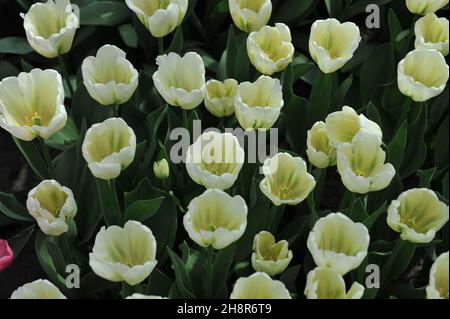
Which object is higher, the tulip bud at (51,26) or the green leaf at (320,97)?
the tulip bud at (51,26)

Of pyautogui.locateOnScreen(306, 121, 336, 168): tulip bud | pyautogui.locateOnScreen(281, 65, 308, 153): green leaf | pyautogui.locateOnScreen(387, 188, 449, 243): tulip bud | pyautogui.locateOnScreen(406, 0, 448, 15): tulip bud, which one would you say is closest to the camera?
pyautogui.locateOnScreen(387, 188, 449, 243): tulip bud

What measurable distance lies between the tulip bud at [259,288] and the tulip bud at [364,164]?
0.21 m

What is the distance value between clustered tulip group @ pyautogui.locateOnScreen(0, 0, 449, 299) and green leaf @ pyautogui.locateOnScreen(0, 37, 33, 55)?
368 millimetres

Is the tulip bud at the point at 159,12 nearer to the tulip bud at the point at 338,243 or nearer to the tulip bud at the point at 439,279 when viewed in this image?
the tulip bud at the point at 338,243

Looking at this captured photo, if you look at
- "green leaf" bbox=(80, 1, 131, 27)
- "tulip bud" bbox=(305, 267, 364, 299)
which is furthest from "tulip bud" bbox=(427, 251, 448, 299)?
"green leaf" bbox=(80, 1, 131, 27)

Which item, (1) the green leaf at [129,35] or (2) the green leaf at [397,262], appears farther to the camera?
(1) the green leaf at [129,35]

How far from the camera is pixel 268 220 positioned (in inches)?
62.0

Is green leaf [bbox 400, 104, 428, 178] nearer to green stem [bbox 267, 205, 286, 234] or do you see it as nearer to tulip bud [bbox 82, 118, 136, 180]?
green stem [bbox 267, 205, 286, 234]

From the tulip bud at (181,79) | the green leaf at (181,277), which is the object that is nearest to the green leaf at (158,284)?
the green leaf at (181,277)

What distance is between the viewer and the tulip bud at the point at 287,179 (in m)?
1.38

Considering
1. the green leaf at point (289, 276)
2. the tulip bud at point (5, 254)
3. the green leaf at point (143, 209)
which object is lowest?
the green leaf at point (289, 276)

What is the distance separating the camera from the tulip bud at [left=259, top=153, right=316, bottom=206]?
4.51 ft

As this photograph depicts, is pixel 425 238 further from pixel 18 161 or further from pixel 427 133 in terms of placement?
pixel 18 161
